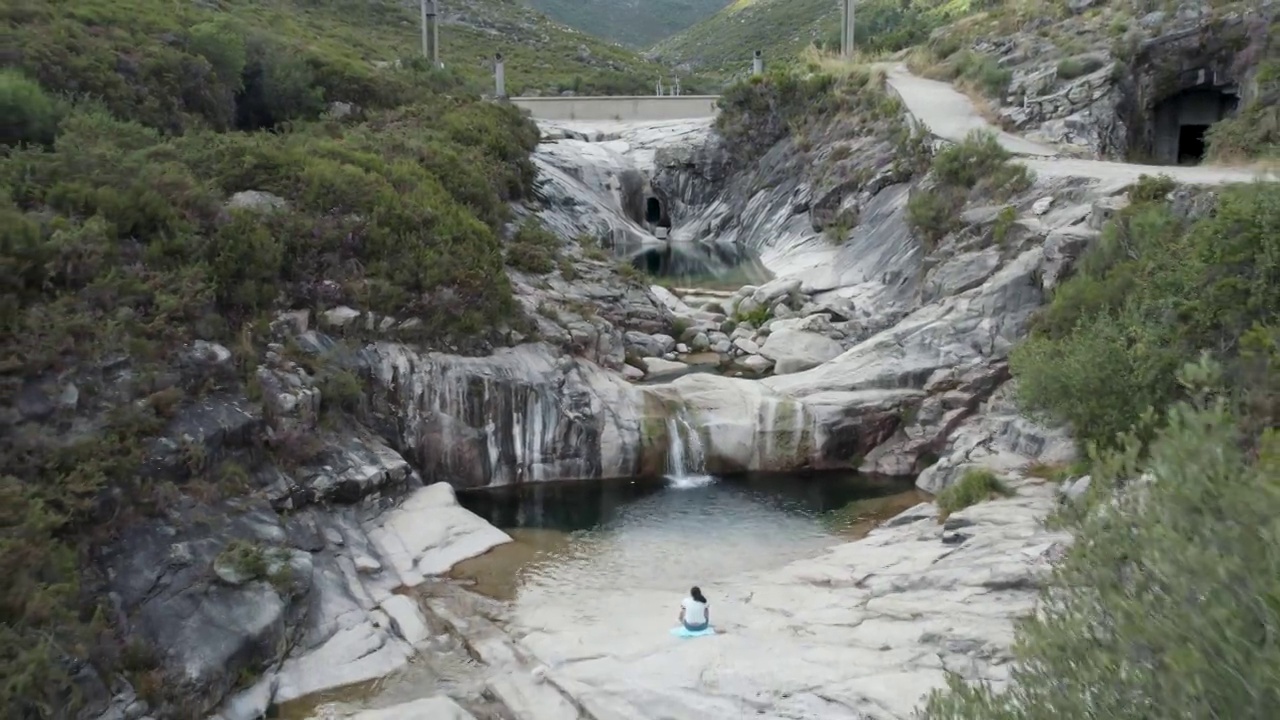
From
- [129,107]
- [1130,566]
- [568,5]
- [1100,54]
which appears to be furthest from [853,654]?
[568,5]

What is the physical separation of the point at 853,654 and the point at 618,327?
16608mm

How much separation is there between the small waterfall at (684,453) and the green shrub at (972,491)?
6.09 meters

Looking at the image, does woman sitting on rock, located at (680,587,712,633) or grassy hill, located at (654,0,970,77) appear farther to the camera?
grassy hill, located at (654,0,970,77)

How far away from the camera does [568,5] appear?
13212cm

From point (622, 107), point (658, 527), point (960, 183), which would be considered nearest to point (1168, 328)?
point (658, 527)

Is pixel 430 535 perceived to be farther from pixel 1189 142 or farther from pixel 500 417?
pixel 1189 142

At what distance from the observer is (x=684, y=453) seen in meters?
22.8

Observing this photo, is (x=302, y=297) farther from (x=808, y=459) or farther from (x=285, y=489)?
(x=808, y=459)

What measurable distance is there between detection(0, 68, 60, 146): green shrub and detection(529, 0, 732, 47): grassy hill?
4272 inches

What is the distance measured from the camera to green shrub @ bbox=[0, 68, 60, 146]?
20188 millimetres

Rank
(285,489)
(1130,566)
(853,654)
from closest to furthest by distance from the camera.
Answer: (1130,566), (853,654), (285,489)

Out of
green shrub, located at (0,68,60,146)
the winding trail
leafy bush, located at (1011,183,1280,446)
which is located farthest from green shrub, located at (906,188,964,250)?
green shrub, located at (0,68,60,146)

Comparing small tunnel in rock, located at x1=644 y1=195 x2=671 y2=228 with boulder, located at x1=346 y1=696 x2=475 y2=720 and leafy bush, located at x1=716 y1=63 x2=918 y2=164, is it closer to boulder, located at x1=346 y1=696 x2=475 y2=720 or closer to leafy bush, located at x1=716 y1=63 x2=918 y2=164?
leafy bush, located at x1=716 y1=63 x2=918 y2=164

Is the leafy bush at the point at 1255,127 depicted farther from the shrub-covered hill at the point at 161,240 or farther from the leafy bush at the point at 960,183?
the shrub-covered hill at the point at 161,240
